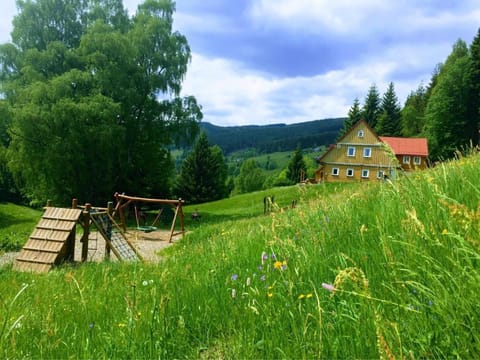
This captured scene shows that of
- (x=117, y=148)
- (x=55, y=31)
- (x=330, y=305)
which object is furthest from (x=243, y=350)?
(x=55, y=31)

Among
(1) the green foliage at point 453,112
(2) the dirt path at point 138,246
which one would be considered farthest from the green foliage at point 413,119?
(2) the dirt path at point 138,246

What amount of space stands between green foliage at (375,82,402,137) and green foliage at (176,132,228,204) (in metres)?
35.4

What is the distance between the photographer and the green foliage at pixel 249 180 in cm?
10844

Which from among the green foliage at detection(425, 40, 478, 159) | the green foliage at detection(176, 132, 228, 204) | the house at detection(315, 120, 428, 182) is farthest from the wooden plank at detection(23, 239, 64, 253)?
the green foliage at detection(176, 132, 228, 204)

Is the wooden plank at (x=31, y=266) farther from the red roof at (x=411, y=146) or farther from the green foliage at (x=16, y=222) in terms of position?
the red roof at (x=411, y=146)

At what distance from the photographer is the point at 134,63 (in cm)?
2584

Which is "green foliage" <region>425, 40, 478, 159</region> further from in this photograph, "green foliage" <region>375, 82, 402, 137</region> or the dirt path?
the dirt path

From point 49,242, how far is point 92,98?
16385mm

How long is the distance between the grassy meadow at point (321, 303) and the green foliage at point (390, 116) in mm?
72431

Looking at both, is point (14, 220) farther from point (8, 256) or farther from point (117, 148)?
point (8, 256)

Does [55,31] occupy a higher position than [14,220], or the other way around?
[55,31]

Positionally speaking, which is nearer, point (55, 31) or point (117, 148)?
point (117, 148)

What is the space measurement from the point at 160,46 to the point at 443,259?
94.4ft

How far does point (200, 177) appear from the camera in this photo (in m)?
62.5
